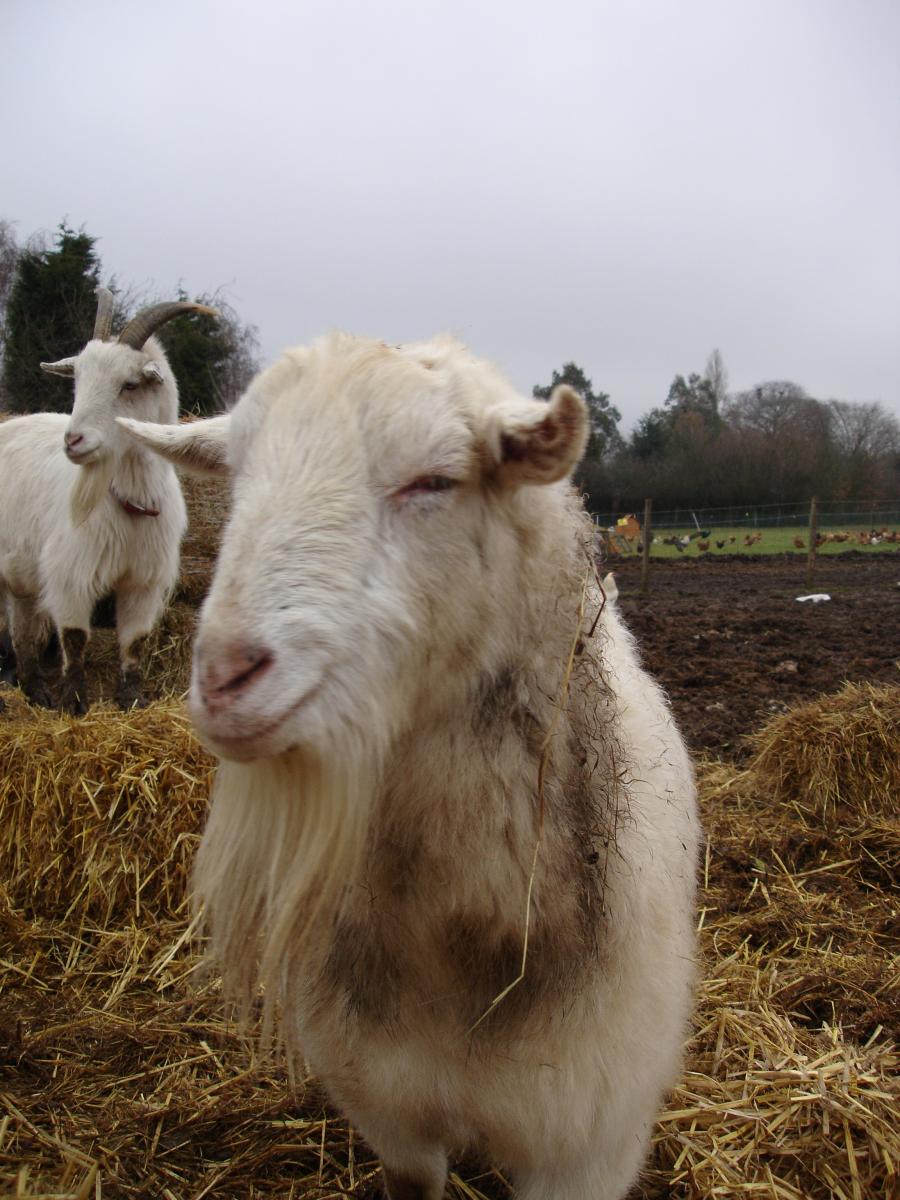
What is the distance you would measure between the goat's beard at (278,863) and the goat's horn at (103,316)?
523 centimetres

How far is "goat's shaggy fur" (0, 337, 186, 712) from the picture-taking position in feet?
18.4

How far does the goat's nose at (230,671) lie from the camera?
4.40ft

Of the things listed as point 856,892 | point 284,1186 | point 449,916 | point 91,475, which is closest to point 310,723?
point 449,916

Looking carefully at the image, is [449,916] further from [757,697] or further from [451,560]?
[757,697]

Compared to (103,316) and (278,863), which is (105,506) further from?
(278,863)

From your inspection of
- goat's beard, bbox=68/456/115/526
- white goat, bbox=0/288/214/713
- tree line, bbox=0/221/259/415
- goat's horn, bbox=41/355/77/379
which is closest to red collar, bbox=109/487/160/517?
white goat, bbox=0/288/214/713

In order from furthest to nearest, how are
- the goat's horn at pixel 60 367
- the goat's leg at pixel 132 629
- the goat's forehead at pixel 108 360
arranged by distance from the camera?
1. the goat's horn at pixel 60 367
2. the goat's leg at pixel 132 629
3. the goat's forehead at pixel 108 360

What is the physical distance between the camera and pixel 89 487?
18.8ft

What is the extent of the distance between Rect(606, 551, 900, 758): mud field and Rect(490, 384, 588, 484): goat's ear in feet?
16.7

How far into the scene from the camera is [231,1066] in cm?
323

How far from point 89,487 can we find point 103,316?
139cm

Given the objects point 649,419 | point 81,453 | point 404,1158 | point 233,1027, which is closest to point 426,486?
point 404,1158

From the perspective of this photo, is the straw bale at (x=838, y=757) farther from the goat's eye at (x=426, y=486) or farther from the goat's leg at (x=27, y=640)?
the goat's leg at (x=27, y=640)

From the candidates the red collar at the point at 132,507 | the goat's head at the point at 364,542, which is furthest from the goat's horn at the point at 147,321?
the goat's head at the point at 364,542
